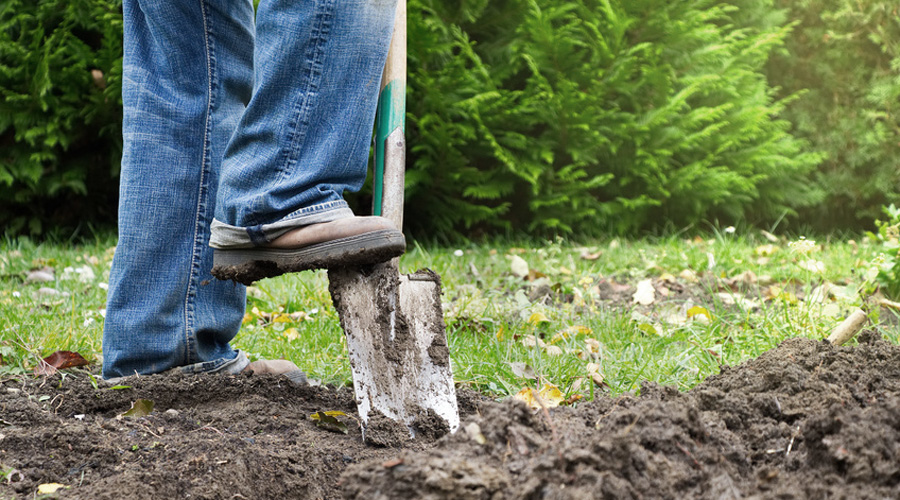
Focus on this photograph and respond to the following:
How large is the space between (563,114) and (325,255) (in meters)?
3.21

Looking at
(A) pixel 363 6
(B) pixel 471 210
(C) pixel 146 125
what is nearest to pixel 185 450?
(C) pixel 146 125

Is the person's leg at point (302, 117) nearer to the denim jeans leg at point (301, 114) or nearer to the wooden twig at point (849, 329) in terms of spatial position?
Answer: the denim jeans leg at point (301, 114)

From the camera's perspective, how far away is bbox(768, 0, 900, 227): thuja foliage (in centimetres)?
510

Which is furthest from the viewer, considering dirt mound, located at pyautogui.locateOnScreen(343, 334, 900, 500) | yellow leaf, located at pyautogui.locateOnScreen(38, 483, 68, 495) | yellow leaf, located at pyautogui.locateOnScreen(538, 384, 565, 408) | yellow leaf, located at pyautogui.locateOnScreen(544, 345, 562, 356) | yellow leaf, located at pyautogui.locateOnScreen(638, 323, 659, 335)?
yellow leaf, located at pyautogui.locateOnScreen(638, 323, 659, 335)

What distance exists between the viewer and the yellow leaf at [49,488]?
4.04 feet

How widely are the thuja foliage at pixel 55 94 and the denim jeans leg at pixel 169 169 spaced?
9.04 feet

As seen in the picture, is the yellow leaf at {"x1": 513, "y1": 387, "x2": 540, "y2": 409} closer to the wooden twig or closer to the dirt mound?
the dirt mound

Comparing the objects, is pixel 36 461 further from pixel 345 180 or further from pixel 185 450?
pixel 345 180

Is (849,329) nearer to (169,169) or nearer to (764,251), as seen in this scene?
(169,169)

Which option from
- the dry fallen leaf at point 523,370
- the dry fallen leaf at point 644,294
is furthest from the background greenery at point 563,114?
the dry fallen leaf at point 523,370

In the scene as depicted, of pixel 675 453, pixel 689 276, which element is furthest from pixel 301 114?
pixel 689 276

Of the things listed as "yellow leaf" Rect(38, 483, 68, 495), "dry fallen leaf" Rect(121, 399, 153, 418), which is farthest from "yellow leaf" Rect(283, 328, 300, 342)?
"yellow leaf" Rect(38, 483, 68, 495)

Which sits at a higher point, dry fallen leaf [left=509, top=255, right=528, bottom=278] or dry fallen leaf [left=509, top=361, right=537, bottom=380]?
dry fallen leaf [left=509, top=361, right=537, bottom=380]

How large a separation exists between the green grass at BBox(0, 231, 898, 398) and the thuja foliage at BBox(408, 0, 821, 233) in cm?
94
